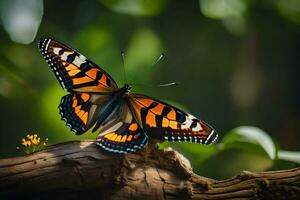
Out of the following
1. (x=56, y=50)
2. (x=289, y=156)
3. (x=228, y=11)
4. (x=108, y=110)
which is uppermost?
(x=228, y=11)

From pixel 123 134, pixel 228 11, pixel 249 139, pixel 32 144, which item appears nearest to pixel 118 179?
pixel 123 134

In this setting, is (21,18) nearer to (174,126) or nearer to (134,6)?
(134,6)

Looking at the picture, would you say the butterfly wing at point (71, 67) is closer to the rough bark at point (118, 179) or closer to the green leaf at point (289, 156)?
the rough bark at point (118, 179)

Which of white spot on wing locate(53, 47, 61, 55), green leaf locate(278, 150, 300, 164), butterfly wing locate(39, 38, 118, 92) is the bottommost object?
green leaf locate(278, 150, 300, 164)

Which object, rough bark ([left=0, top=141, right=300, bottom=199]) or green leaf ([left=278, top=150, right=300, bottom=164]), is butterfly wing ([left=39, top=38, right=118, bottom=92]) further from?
green leaf ([left=278, top=150, right=300, bottom=164])

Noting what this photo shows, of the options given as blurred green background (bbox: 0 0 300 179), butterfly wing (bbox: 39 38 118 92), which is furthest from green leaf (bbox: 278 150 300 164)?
butterfly wing (bbox: 39 38 118 92)

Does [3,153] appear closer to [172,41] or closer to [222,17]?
[172,41]

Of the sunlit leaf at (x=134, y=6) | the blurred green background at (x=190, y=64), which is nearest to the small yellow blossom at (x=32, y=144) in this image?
the blurred green background at (x=190, y=64)
